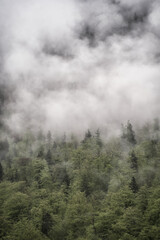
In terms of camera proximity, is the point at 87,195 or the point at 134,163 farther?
the point at 134,163

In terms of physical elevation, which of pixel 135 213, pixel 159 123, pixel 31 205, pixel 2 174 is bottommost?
pixel 135 213

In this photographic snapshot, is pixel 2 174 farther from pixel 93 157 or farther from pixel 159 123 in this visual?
pixel 159 123

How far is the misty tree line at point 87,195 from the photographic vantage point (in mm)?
46875

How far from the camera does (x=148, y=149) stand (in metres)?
96.4

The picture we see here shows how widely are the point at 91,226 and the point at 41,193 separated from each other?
25.9m

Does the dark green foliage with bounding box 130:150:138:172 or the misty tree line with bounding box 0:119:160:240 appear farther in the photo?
the dark green foliage with bounding box 130:150:138:172

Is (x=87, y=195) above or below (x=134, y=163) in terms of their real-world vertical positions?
below

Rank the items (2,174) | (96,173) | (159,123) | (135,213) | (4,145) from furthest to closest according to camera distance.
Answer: (4,145), (159,123), (2,174), (96,173), (135,213)

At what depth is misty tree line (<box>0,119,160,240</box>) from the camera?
154 feet

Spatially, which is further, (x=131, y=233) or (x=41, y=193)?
(x=41, y=193)

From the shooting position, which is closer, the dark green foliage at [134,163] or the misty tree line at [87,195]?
the misty tree line at [87,195]

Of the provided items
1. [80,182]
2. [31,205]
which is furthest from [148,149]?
[31,205]

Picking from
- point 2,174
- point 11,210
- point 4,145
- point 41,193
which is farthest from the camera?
point 4,145

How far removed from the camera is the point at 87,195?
3051 inches
